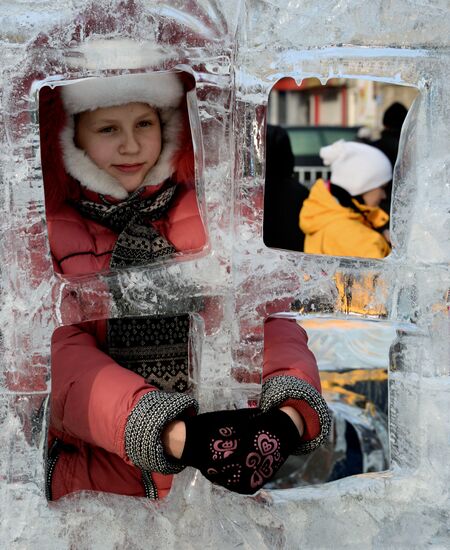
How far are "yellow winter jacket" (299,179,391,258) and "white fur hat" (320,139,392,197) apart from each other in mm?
75

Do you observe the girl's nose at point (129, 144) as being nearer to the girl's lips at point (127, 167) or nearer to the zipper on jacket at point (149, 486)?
the girl's lips at point (127, 167)

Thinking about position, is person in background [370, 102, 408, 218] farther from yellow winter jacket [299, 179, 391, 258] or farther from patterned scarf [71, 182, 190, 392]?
patterned scarf [71, 182, 190, 392]

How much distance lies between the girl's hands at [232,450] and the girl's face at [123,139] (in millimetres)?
622

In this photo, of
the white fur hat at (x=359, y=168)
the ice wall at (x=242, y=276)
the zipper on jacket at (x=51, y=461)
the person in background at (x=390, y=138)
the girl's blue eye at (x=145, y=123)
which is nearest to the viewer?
the ice wall at (x=242, y=276)

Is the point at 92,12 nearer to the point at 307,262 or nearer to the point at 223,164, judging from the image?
the point at 223,164

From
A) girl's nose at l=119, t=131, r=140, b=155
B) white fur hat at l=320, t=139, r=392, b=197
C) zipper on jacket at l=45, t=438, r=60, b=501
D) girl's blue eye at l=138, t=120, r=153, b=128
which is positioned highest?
girl's blue eye at l=138, t=120, r=153, b=128

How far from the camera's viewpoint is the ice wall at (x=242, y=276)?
54.8 inches

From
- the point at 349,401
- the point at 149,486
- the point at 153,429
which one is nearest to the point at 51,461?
the point at 149,486

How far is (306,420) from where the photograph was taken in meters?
1.58

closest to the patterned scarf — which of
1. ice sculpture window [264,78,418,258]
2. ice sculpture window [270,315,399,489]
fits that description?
ice sculpture window [270,315,399,489]

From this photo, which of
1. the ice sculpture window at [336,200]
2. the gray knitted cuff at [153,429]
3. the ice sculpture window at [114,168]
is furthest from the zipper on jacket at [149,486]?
the ice sculpture window at [336,200]

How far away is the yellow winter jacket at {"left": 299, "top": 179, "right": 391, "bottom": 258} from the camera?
11.9 feet

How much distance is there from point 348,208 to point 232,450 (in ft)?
8.45

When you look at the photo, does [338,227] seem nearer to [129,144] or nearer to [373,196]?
[373,196]
